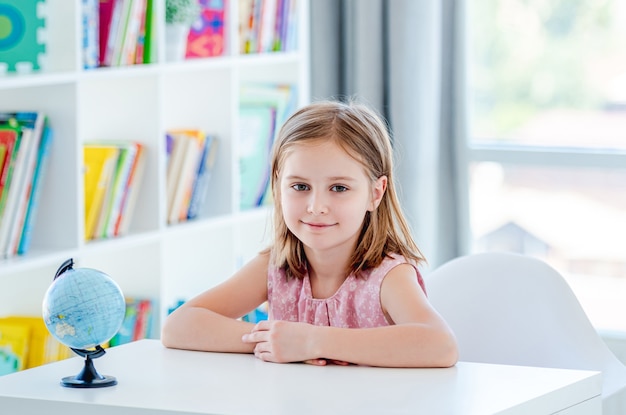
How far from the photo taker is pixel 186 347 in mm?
1768

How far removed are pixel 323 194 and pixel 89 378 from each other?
501 millimetres

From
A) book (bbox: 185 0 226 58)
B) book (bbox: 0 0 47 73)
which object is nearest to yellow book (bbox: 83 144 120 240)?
book (bbox: 0 0 47 73)

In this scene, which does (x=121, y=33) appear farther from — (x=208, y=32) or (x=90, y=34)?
(x=208, y=32)

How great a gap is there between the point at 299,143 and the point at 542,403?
2.03 feet

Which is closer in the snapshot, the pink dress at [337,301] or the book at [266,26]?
the pink dress at [337,301]

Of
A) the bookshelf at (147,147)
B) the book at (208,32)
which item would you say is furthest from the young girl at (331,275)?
the book at (208,32)

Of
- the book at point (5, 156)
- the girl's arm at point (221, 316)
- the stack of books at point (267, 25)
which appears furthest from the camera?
the stack of books at point (267, 25)

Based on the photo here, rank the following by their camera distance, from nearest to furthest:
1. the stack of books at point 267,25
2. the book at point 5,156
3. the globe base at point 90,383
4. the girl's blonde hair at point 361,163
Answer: the globe base at point 90,383 < the girl's blonde hair at point 361,163 < the book at point 5,156 < the stack of books at point 267,25

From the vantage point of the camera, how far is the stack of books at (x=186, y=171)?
3.04 m

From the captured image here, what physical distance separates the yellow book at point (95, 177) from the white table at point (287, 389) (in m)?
1.08

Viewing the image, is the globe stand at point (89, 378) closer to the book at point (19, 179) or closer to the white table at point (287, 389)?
the white table at point (287, 389)

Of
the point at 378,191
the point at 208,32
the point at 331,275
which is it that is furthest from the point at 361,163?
the point at 208,32

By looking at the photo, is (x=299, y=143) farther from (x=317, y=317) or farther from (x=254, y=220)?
(x=254, y=220)

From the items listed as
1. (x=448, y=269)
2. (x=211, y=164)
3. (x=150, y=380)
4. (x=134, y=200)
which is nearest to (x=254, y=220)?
(x=211, y=164)
